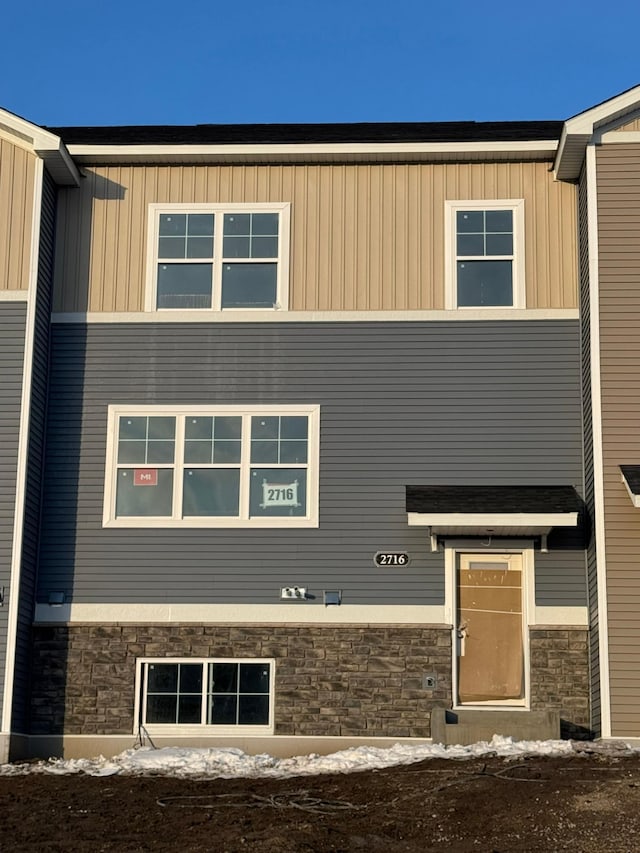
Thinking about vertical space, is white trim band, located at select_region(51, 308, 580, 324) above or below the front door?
above

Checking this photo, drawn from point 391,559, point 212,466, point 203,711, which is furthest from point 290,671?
point 212,466

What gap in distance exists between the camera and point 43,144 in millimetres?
15273

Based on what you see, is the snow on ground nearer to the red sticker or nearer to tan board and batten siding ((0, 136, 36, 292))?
the red sticker

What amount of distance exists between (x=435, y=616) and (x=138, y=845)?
18.3 feet

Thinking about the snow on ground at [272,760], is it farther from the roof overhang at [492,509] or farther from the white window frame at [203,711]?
the roof overhang at [492,509]

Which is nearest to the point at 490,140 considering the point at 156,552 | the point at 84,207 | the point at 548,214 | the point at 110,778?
the point at 548,214

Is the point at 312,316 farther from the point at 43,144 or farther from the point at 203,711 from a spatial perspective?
the point at 203,711

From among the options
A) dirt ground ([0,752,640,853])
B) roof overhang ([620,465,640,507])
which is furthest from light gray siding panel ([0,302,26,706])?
roof overhang ([620,465,640,507])

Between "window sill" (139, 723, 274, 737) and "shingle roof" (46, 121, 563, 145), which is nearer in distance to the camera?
"window sill" (139, 723, 274, 737)

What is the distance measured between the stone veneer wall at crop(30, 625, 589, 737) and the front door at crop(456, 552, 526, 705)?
25 centimetres

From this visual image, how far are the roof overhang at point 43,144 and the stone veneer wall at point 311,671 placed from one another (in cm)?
573

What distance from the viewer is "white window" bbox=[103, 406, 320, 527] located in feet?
49.5

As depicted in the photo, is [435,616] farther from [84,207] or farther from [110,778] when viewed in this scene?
[84,207]

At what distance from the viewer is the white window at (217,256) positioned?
1573cm
